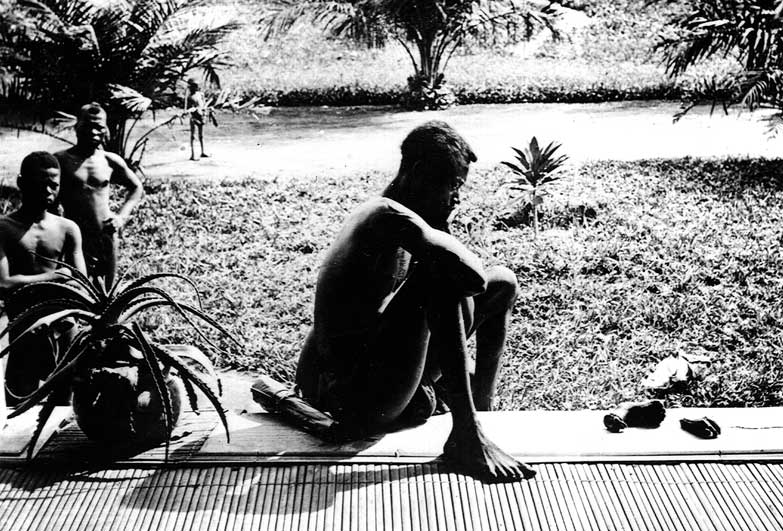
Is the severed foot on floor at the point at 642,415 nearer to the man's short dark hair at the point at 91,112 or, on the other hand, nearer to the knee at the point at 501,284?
the knee at the point at 501,284

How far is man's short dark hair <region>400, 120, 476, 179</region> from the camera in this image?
9.43ft

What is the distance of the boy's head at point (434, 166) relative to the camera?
113 inches

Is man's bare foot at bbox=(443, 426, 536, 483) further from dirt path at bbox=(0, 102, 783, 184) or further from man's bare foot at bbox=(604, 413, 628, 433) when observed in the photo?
dirt path at bbox=(0, 102, 783, 184)

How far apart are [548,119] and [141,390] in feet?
20.3

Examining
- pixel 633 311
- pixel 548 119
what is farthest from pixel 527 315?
pixel 548 119

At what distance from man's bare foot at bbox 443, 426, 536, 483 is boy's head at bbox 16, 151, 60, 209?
196 centimetres

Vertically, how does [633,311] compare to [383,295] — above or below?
below

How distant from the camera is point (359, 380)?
9.70 feet

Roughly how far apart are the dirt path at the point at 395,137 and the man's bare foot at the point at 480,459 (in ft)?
15.9

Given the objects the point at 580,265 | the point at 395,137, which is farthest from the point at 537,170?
the point at 395,137

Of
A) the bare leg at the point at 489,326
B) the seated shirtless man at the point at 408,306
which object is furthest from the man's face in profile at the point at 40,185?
the bare leg at the point at 489,326

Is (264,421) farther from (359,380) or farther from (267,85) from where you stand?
(267,85)

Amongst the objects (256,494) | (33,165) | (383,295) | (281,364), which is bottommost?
(281,364)

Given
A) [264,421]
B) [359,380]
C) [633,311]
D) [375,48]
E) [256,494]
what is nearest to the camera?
[256,494]
